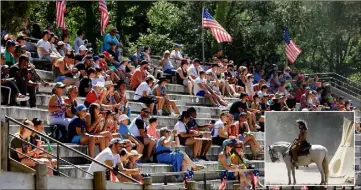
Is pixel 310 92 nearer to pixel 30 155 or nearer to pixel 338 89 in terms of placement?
pixel 338 89

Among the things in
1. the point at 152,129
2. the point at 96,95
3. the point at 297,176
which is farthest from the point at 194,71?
the point at 297,176

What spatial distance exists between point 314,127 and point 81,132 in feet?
15.5

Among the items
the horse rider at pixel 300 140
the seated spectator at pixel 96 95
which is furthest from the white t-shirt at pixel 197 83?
the horse rider at pixel 300 140

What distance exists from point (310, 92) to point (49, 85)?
13.5m

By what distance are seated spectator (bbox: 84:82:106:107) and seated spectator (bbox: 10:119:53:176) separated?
3941mm

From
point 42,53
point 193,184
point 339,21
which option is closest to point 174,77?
point 42,53

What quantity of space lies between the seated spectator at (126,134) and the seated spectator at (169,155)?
43 cm

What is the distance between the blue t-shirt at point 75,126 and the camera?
57.0 ft

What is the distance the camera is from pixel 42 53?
73.4 feet

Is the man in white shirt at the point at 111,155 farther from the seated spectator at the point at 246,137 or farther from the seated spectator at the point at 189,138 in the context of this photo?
the seated spectator at the point at 246,137

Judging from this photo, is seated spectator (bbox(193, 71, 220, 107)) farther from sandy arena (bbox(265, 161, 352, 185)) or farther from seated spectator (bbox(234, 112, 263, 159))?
sandy arena (bbox(265, 161, 352, 185))

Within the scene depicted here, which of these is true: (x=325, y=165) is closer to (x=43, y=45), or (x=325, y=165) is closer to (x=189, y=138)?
(x=189, y=138)

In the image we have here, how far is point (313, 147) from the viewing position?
1397cm

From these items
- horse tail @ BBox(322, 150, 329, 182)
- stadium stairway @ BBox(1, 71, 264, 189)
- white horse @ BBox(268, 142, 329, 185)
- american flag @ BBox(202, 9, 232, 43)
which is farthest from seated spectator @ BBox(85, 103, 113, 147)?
american flag @ BBox(202, 9, 232, 43)
